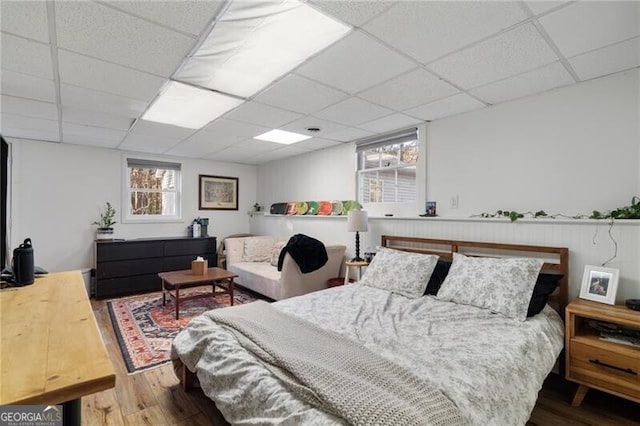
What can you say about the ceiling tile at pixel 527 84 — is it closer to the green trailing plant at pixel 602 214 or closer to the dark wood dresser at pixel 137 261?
the green trailing plant at pixel 602 214

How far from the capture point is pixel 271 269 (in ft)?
15.3

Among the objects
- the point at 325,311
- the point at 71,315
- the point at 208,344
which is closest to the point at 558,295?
the point at 325,311

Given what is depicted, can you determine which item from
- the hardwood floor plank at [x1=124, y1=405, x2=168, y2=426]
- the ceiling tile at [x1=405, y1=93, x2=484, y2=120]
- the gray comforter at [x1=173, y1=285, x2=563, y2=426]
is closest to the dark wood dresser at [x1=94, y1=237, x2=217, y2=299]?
the gray comforter at [x1=173, y1=285, x2=563, y2=426]

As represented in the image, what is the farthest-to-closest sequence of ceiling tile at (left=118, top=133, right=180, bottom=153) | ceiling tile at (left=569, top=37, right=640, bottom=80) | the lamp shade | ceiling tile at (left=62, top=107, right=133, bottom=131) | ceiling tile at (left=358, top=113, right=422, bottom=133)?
ceiling tile at (left=118, top=133, right=180, bottom=153) < the lamp shade < ceiling tile at (left=358, top=113, right=422, bottom=133) < ceiling tile at (left=62, top=107, right=133, bottom=131) < ceiling tile at (left=569, top=37, right=640, bottom=80)

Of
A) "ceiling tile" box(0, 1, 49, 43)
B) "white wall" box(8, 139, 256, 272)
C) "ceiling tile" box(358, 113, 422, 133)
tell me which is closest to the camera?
"ceiling tile" box(0, 1, 49, 43)

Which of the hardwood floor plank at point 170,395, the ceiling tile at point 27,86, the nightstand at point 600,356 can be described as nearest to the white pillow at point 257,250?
the hardwood floor plank at point 170,395

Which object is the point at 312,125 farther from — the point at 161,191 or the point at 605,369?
the point at 161,191

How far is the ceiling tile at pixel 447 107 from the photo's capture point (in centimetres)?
284

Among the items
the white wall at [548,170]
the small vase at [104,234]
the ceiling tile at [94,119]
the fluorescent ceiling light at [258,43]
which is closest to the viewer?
the fluorescent ceiling light at [258,43]

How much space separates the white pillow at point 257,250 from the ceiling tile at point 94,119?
8.20ft

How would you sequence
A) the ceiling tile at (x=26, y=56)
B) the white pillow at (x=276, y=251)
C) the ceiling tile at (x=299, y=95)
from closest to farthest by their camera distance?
the ceiling tile at (x=26, y=56) → the ceiling tile at (x=299, y=95) → the white pillow at (x=276, y=251)

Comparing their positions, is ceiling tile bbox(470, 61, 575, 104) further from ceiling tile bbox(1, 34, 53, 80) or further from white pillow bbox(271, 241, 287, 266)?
white pillow bbox(271, 241, 287, 266)

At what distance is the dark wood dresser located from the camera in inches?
181

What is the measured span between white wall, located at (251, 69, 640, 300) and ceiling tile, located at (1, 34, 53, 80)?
11.1 ft
